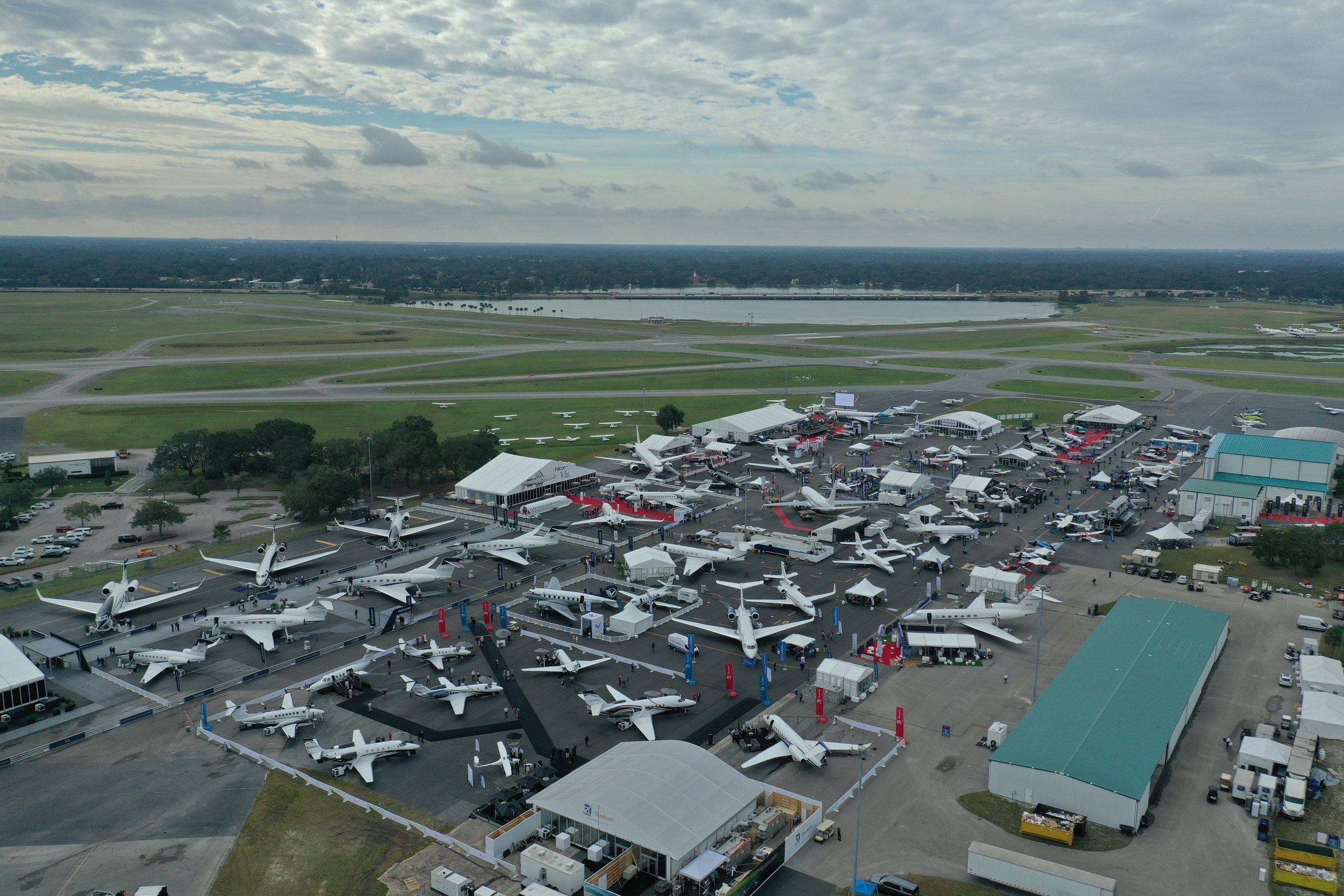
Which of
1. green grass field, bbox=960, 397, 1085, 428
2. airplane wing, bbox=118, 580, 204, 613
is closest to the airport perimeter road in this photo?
airplane wing, bbox=118, 580, 204, 613

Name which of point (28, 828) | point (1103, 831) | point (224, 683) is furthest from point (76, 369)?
point (1103, 831)

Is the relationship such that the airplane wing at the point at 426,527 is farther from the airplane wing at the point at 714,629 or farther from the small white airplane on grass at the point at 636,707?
the small white airplane on grass at the point at 636,707

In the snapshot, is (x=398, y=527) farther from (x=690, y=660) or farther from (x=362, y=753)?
(x=362, y=753)

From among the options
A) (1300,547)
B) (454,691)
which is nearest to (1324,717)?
(1300,547)

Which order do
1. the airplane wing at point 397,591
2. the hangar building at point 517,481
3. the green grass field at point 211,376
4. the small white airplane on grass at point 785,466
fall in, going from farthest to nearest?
the green grass field at point 211,376, the small white airplane on grass at point 785,466, the hangar building at point 517,481, the airplane wing at point 397,591

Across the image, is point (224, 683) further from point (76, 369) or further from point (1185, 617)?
point (76, 369)

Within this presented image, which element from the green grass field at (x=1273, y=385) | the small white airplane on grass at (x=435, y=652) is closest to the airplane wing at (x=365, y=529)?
the small white airplane on grass at (x=435, y=652)
